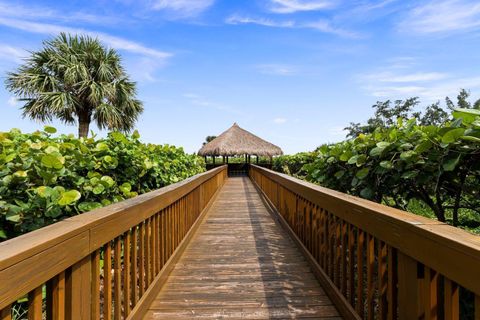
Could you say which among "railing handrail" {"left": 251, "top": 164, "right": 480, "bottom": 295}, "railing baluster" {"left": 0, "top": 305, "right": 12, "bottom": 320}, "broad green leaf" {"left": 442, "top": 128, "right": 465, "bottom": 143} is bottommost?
"railing baluster" {"left": 0, "top": 305, "right": 12, "bottom": 320}

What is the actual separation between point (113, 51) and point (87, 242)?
20.6 m

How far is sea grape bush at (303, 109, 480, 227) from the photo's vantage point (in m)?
1.84

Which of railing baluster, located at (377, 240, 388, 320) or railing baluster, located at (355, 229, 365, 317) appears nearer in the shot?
railing baluster, located at (377, 240, 388, 320)

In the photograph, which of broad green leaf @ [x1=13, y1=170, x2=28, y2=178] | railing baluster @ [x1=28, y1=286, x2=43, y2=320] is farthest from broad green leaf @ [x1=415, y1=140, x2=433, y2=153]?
broad green leaf @ [x1=13, y1=170, x2=28, y2=178]

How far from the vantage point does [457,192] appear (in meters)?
2.15

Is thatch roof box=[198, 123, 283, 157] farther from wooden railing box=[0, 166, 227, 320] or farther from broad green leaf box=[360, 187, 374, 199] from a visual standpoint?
wooden railing box=[0, 166, 227, 320]

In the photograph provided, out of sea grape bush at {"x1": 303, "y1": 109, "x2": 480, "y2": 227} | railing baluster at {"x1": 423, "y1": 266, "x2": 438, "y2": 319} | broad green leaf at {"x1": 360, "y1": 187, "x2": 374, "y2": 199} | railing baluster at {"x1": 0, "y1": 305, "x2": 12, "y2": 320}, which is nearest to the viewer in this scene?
railing baluster at {"x1": 0, "y1": 305, "x2": 12, "y2": 320}

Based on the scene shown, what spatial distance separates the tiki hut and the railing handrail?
2312cm

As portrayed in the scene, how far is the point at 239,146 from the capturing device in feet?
84.8

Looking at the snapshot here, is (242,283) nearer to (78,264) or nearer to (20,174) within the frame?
(78,264)

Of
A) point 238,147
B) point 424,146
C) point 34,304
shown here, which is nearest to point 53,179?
point 34,304

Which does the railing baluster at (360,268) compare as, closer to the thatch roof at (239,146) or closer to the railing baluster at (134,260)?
the railing baluster at (134,260)

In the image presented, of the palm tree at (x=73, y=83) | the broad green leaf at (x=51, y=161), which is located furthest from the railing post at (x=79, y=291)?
the palm tree at (x=73, y=83)

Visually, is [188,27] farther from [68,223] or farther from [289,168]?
[68,223]
